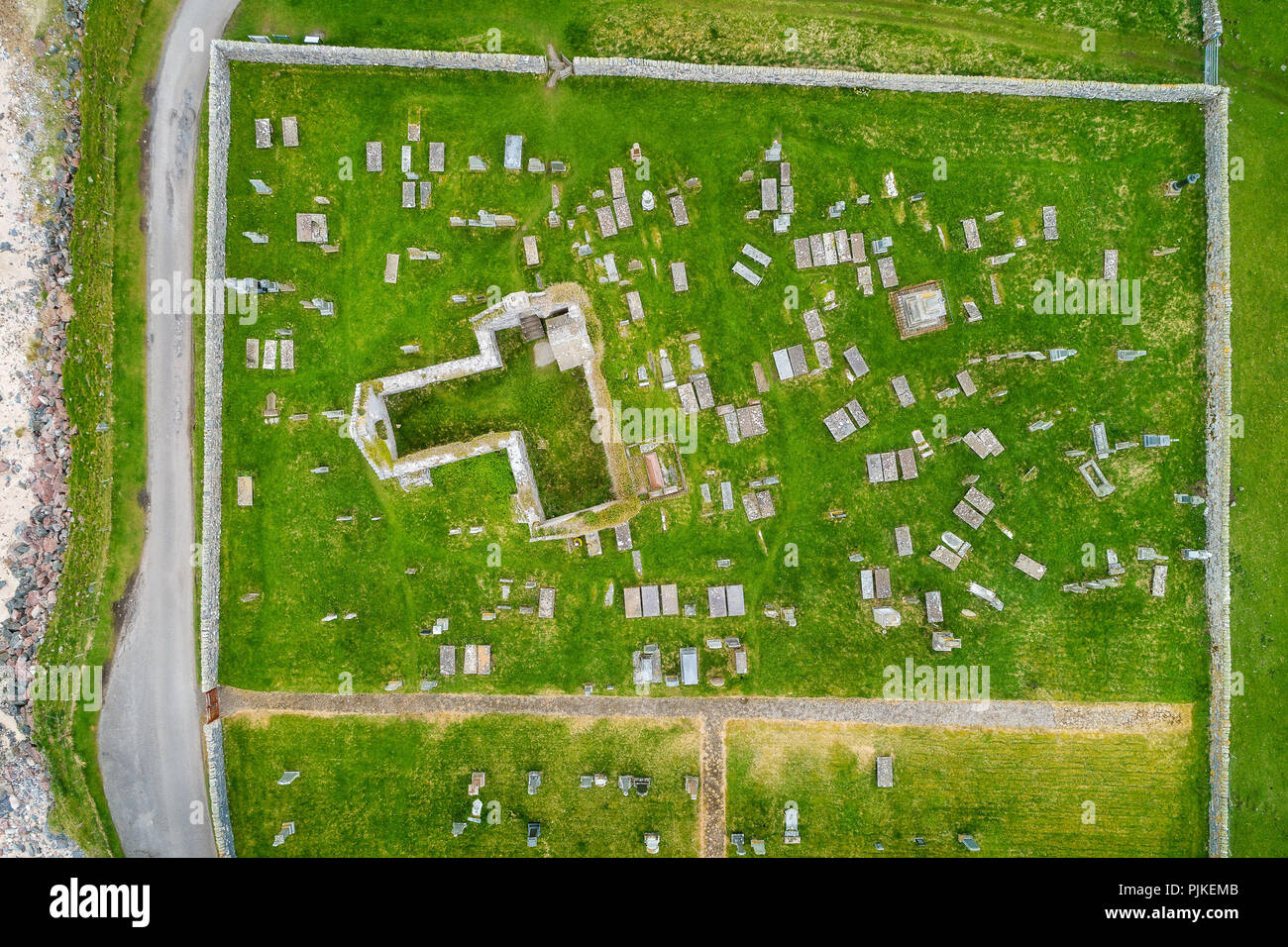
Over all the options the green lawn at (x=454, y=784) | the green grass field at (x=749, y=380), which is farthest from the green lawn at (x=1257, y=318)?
the green lawn at (x=454, y=784)

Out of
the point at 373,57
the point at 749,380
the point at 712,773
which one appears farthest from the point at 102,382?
the point at 712,773

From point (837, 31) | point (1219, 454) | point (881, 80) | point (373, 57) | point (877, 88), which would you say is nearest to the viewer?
point (373, 57)

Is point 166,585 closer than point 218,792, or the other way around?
point 218,792

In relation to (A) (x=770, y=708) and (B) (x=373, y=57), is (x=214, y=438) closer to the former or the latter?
(B) (x=373, y=57)

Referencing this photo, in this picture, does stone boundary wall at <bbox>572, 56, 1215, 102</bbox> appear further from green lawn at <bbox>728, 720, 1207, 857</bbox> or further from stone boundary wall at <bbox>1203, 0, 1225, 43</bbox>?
green lawn at <bbox>728, 720, 1207, 857</bbox>

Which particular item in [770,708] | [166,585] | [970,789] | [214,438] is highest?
[214,438]

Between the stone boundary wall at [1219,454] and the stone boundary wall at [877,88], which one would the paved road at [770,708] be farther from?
the stone boundary wall at [877,88]
